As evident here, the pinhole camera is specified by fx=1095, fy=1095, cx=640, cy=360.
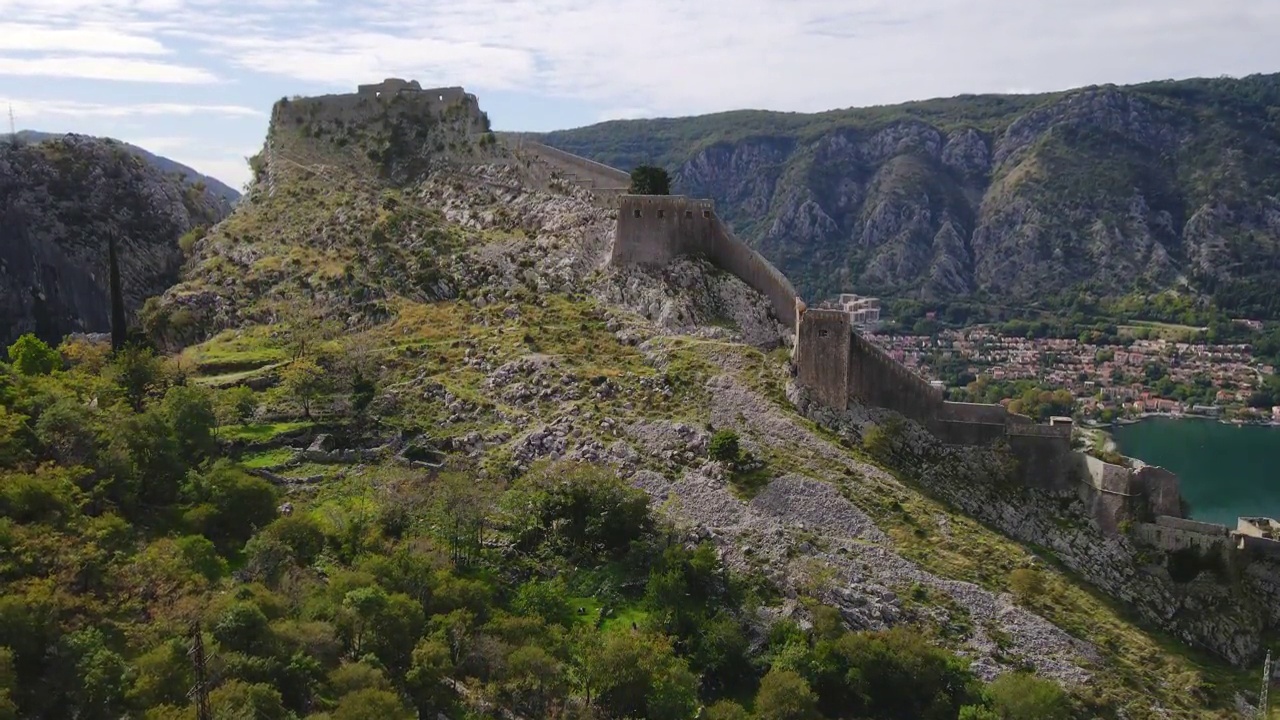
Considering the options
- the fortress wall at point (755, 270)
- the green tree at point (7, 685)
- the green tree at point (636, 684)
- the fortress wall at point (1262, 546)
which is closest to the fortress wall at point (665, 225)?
the fortress wall at point (755, 270)

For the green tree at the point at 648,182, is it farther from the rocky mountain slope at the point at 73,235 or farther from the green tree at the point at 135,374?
the rocky mountain slope at the point at 73,235

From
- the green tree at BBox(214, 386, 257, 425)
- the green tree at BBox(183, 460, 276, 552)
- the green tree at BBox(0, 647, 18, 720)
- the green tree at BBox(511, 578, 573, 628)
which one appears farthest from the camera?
the green tree at BBox(214, 386, 257, 425)

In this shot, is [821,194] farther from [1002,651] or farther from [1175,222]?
[1002,651]

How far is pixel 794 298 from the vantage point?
169ft

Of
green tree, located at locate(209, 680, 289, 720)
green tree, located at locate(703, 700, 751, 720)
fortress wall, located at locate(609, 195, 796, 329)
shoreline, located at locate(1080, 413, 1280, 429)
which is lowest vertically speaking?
shoreline, located at locate(1080, 413, 1280, 429)

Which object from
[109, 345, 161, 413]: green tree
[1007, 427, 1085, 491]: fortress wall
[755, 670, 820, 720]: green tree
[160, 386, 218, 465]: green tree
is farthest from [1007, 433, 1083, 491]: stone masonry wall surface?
[109, 345, 161, 413]: green tree

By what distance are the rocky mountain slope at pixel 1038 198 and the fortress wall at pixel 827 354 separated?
11139 cm

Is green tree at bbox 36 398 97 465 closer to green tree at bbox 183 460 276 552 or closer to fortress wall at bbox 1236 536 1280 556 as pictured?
green tree at bbox 183 460 276 552

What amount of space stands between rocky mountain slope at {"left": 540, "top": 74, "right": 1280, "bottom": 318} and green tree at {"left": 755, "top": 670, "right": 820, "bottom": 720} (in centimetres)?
12613

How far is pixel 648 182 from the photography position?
5925 centimetres

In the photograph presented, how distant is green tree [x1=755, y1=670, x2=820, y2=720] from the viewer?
3353 centimetres

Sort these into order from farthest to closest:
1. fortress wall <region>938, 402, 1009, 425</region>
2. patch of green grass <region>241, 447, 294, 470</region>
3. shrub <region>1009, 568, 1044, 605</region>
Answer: fortress wall <region>938, 402, 1009, 425</region> < patch of green grass <region>241, 447, 294, 470</region> < shrub <region>1009, 568, 1044, 605</region>

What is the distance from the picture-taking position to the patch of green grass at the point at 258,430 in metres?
47.2

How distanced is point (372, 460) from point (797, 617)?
19.0 meters
